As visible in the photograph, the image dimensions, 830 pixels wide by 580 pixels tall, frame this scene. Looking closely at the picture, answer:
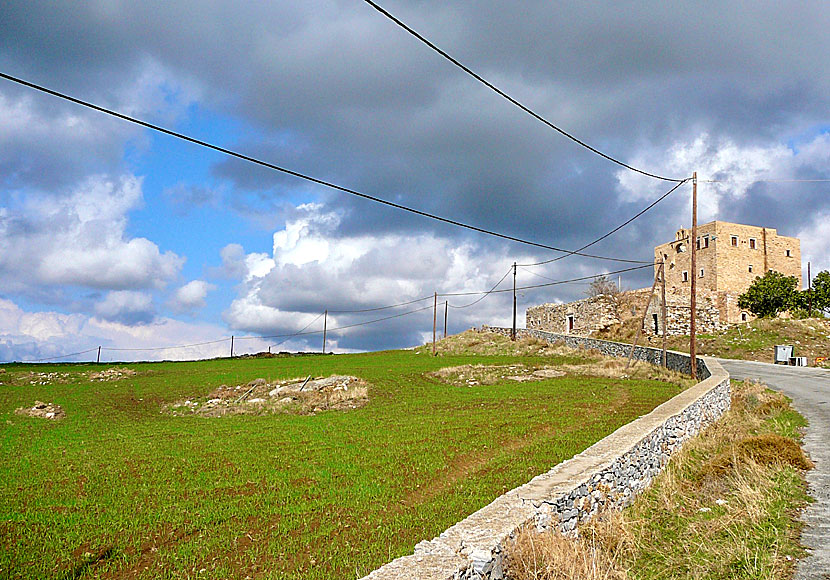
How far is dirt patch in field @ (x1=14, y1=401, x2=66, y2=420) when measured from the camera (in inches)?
1024

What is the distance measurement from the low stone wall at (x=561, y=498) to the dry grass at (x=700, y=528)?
0.89 ft

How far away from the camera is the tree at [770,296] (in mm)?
64625

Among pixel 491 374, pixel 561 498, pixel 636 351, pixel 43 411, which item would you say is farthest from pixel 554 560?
pixel 636 351

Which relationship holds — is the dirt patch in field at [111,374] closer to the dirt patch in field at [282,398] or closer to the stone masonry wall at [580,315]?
the dirt patch in field at [282,398]

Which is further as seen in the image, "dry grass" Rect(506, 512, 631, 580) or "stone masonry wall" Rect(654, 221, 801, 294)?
"stone masonry wall" Rect(654, 221, 801, 294)

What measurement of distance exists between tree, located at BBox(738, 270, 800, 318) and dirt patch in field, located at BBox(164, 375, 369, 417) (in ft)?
172

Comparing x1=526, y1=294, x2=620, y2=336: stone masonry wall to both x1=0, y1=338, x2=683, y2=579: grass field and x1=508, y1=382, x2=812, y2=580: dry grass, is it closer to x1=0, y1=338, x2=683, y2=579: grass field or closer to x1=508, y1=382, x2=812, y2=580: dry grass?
x1=0, y1=338, x2=683, y2=579: grass field

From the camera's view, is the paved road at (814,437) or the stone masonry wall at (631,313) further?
the stone masonry wall at (631,313)

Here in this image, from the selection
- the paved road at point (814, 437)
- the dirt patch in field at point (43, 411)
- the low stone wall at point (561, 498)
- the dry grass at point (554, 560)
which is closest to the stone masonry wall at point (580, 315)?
the paved road at point (814, 437)

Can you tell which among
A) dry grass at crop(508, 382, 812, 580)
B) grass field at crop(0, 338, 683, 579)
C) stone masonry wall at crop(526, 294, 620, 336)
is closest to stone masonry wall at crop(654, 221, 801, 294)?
stone masonry wall at crop(526, 294, 620, 336)

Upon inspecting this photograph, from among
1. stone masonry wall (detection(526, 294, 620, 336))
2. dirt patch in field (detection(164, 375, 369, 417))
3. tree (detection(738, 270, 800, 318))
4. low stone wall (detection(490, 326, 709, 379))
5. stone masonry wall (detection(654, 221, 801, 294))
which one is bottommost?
dirt patch in field (detection(164, 375, 369, 417))

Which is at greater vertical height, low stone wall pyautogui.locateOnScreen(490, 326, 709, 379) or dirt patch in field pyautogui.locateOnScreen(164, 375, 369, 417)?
low stone wall pyautogui.locateOnScreen(490, 326, 709, 379)

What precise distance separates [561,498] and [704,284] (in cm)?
6955

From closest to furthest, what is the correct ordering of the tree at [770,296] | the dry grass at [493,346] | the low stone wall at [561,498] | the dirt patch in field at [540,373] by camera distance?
1. the low stone wall at [561,498]
2. the dirt patch in field at [540,373]
3. the dry grass at [493,346]
4. the tree at [770,296]
